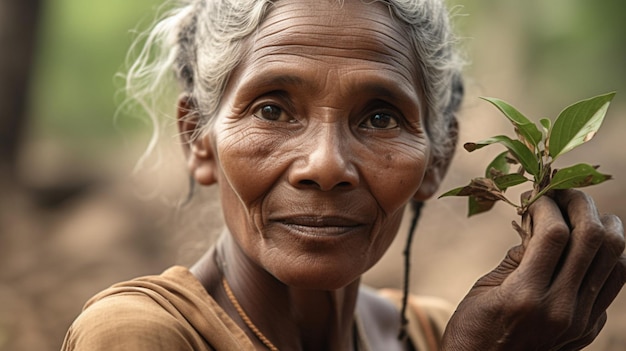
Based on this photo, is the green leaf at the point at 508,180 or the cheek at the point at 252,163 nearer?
the green leaf at the point at 508,180

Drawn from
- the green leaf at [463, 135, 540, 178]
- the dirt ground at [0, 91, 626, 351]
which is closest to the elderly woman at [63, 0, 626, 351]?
the green leaf at [463, 135, 540, 178]

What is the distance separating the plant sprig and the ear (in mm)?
896

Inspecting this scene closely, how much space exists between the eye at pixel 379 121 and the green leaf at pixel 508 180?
1.33 ft

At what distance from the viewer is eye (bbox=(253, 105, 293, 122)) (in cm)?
258

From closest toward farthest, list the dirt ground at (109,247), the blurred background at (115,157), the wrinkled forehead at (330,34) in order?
the wrinkled forehead at (330,34) → the dirt ground at (109,247) → the blurred background at (115,157)

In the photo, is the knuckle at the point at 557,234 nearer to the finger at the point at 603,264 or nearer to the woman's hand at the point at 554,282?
the woman's hand at the point at 554,282

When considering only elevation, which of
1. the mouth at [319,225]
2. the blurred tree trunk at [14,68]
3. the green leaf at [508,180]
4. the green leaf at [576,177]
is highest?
the green leaf at [576,177]

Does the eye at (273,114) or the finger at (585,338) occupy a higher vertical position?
the eye at (273,114)

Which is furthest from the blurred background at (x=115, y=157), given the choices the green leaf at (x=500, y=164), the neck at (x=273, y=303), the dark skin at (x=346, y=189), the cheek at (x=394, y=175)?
the green leaf at (x=500, y=164)

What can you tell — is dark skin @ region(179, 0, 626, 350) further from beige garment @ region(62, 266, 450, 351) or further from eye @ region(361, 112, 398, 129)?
beige garment @ region(62, 266, 450, 351)

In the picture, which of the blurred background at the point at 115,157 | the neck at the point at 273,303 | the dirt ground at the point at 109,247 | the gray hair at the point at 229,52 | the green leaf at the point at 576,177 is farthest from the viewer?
the blurred background at the point at 115,157

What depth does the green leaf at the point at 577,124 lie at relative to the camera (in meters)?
2.24

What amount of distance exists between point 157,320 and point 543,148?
109cm

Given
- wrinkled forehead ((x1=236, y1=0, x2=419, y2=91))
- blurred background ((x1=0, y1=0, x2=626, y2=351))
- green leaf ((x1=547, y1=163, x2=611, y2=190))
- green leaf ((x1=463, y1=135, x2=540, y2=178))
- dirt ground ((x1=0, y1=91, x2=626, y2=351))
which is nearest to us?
green leaf ((x1=547, y1=163, x2=611, y2=190))
